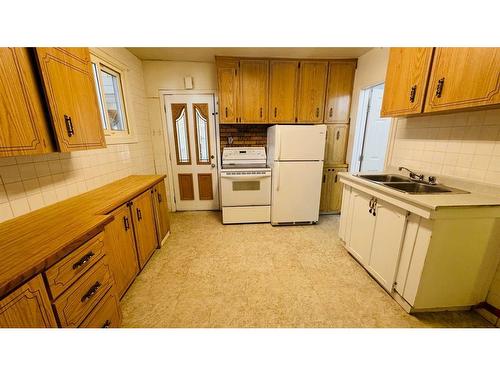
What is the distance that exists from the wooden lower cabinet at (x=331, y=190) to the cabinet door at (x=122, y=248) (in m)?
2.76

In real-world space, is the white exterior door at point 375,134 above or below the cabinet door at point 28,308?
above

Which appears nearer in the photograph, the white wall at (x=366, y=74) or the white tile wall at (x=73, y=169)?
the white tile wall at (x=73, y=169)

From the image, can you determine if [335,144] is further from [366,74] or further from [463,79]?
[463,79]

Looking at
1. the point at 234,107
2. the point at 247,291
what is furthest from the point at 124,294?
the point at 234,107

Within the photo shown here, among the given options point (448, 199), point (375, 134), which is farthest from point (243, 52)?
point (448, 199)

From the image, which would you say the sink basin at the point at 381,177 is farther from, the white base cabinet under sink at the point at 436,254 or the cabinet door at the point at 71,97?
the cabinet door at the point at 71,97

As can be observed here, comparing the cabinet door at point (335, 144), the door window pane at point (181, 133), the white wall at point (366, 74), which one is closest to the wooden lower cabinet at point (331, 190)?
the cabinet door at point (335, 144)

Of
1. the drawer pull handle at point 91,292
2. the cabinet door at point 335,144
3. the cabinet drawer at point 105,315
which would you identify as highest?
the cabinet door at point 335,144

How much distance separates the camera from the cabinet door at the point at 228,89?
282 cm

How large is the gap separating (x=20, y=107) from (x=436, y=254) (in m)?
2.68

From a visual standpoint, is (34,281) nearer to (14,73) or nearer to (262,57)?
(14,73)

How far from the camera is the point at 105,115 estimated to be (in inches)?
88.2

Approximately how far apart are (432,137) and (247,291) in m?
2.22

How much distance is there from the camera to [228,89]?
2885 millimetres
